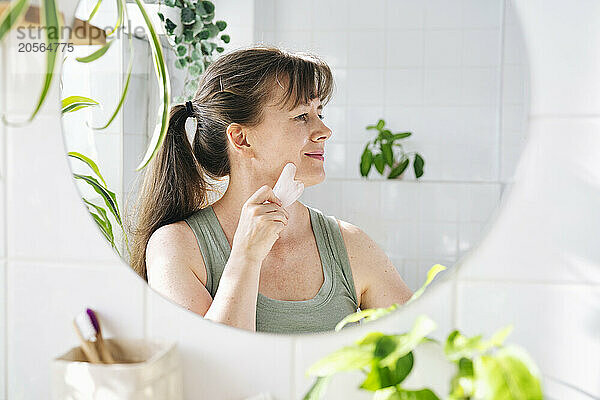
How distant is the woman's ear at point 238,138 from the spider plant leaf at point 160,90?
100 millimetres

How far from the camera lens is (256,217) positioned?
0.86 metres

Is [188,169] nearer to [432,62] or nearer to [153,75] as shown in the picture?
[153,75]

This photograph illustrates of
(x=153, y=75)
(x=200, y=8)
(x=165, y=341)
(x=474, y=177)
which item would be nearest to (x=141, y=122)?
(x=153, y=75)

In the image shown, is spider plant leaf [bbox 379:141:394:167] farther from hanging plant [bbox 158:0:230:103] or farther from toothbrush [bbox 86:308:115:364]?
toothbrush [bbox 86:308:115:364]

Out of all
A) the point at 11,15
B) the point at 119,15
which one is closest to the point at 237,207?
the point at 119,15

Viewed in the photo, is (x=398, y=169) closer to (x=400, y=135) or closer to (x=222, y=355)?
(x=400, y=135)

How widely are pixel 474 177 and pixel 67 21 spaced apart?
65 centimetres

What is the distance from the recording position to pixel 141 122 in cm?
89

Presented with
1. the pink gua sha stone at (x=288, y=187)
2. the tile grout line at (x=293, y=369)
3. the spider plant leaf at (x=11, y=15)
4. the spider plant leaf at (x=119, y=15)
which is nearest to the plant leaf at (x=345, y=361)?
the tile grout line at (x=293, y=369)

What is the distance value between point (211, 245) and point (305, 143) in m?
0.20

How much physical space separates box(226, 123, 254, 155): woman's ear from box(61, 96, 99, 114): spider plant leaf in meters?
0.22

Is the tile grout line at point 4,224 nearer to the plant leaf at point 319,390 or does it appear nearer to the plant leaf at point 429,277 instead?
the plant leaf at point 319,390

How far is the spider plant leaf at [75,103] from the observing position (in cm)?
91

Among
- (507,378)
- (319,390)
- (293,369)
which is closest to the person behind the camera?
(507,378)
